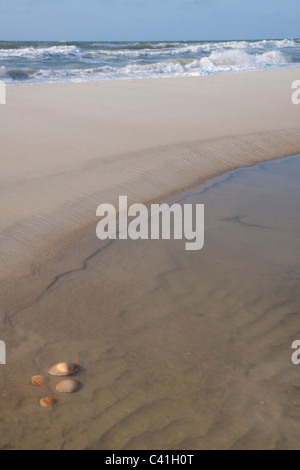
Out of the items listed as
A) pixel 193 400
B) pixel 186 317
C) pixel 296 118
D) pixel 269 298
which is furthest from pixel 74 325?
pixel 296 118

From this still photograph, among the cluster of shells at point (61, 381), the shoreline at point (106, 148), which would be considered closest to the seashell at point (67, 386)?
the cluster of shells at point (61, 381)

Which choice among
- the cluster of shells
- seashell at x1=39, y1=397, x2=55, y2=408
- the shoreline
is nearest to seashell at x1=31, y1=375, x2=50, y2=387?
the cluster of shells

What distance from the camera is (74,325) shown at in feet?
9.50

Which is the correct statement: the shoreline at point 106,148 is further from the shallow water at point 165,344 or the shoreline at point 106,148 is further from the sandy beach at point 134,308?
the shallow water at point 165,344

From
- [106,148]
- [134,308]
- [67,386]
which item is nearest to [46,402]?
[67,386]

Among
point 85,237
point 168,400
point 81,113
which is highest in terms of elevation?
point 81,113

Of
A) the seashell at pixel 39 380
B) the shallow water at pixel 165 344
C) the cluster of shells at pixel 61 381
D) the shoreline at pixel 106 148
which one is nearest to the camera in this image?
the shallow water at pixel 165 344

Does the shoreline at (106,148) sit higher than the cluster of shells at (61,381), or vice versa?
the shoreline at (106,148)

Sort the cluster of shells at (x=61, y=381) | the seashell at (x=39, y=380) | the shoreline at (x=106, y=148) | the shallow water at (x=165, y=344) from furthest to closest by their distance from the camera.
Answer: the shoreline at (x=106, y=148), the seashell at (x=39, y=380), the cluster of shells at (x=61, y=381), the shallow water at (x=165, y=344)

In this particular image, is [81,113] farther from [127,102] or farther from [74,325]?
[74,325]

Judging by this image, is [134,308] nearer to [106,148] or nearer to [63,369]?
[63,369]

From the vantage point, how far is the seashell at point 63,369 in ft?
8.15

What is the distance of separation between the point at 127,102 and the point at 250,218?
494 cm

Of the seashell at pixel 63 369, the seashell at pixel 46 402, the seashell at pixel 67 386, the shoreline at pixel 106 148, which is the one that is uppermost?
the shoreline at pixel 106 148
